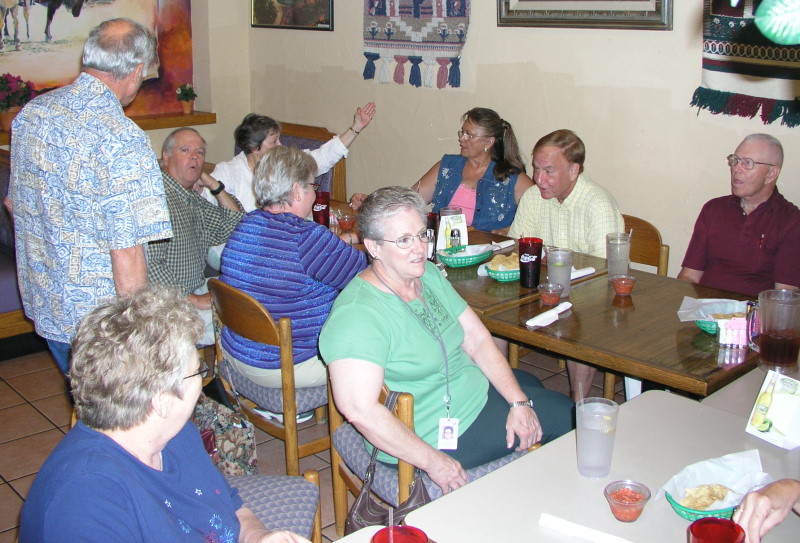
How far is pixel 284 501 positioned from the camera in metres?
1.99

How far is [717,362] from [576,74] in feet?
7.62

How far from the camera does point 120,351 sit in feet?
4.68

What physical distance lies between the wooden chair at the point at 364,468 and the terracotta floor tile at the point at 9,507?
1.20m

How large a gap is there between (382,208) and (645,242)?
5.30 feet

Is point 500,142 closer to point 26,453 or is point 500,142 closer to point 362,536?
point 26,453

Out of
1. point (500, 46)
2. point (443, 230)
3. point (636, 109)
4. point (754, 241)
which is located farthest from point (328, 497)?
point (500, 46)

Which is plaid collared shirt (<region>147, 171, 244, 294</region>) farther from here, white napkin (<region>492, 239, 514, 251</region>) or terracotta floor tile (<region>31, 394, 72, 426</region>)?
white napkin (<region>492, 239, 514, 251</region>)

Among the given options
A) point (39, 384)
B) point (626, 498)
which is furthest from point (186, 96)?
point (626, 498)

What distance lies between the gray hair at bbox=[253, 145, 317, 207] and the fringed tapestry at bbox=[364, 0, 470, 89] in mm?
2159

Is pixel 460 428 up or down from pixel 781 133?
down

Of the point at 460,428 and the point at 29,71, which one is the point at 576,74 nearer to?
the point at 460,428

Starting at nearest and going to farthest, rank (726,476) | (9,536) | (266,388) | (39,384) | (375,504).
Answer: (726,476) < (375,504) < (9,536) < (266,388) < (39,384)

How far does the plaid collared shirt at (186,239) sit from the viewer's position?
3322mm

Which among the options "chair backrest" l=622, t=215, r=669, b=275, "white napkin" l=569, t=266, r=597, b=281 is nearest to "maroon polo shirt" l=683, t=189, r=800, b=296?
"chair backrest" l=622, t=215, r=669, b=275
